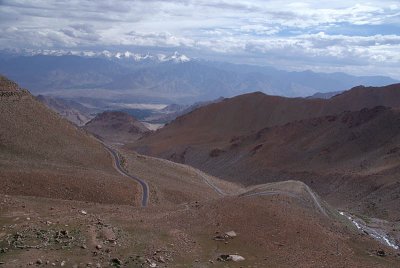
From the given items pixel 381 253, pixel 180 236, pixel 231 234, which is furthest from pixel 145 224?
pixel 381 253

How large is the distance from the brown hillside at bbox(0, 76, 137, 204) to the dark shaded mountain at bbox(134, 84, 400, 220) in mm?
32103

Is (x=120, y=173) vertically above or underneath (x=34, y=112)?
underneath

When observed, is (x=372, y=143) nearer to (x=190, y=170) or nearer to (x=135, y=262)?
(x=190, y=170)

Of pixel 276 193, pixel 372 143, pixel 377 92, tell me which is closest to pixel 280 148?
pixel 372 143

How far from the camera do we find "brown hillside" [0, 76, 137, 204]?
4475 centimetres

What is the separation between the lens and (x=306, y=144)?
101312mm

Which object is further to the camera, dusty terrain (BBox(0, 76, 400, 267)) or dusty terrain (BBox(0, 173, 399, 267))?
dusty terrain (BBox(0, 76, 400, 267))

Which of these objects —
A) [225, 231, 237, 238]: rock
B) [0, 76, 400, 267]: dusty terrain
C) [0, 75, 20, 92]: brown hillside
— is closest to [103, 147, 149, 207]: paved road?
[0, 76, 400, 267]: dusty terrain

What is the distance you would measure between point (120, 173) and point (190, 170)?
1764cm

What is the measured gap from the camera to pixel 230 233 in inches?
1313

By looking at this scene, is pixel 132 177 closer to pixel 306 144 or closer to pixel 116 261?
pixel 116 261

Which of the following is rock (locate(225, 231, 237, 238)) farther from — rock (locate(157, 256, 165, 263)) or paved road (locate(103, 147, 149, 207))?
paved road (locate(103, 147, 149, 207))

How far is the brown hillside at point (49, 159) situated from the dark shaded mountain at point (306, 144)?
32.1 meters

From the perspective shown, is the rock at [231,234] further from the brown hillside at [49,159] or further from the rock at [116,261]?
the brown hillside at [49,159]
